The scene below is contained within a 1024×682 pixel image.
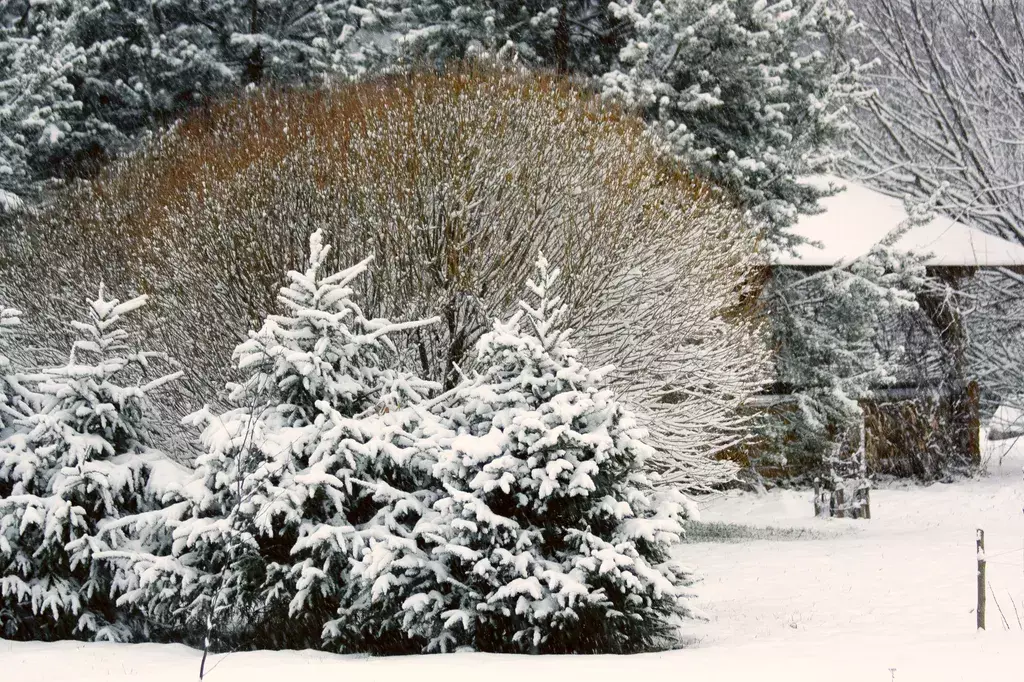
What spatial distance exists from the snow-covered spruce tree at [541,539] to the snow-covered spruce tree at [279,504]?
576mm

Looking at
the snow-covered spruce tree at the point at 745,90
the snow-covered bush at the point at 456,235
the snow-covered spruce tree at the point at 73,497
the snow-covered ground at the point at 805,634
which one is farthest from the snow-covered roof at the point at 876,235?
the snow-covered spruce tree at the point at 73,497

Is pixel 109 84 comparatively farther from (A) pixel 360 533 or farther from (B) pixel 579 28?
(A) pixel 360 533

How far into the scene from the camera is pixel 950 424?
73.9 ft

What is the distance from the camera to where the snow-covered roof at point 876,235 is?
20125 mm

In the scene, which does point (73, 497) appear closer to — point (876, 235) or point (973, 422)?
point (876, 235)

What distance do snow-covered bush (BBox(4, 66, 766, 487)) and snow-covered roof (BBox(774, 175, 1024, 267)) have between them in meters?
6.92

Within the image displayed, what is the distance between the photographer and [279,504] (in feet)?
26.5

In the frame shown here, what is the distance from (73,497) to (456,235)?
16.5ft

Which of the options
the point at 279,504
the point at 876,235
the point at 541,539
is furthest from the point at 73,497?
the point at 876,235

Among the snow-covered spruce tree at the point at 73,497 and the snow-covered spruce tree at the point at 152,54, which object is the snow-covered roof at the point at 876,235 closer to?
the snow-covered spruce tree at the point at 152,54

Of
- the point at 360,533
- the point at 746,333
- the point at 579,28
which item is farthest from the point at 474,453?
the point at 579,28

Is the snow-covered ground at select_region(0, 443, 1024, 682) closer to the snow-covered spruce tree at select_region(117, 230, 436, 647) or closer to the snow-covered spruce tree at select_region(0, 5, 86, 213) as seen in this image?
the snow-covered spruce tree at select_region(117, 230, 436, 647)

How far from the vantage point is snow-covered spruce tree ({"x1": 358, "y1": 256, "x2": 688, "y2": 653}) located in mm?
7793

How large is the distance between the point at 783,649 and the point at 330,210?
6.91 metres
